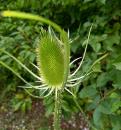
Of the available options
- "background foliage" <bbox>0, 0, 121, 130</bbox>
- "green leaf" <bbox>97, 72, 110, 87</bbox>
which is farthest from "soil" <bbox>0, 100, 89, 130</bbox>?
"green leaf" <bbox>97, 72, 110, 87</bbox>

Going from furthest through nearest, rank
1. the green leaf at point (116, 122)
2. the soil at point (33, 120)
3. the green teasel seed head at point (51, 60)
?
the soil at point (33, 120) < the green leaf at point (116, 122) < the green teasel seed head at point (51, 60)

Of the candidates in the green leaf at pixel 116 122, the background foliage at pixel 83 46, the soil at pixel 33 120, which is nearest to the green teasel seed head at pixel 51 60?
the background foliage at pixel 83 46

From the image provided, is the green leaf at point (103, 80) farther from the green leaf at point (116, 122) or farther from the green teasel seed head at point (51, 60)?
the green teasel seed head at point (51, 60)

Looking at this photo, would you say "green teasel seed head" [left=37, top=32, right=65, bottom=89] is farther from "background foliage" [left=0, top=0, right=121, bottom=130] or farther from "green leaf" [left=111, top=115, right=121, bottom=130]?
"green leaf" [left=111, top=115, right=121, bottom=130]

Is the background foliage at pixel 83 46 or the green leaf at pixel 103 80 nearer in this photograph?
the background foliage at pixel 83 46

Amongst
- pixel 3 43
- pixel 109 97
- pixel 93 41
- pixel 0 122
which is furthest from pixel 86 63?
pixel 0 122

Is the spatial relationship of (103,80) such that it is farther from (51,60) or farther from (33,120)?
(33,120)
